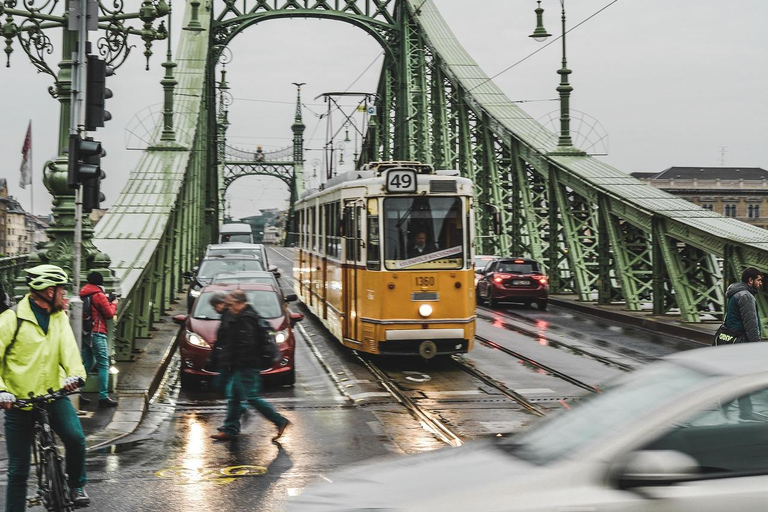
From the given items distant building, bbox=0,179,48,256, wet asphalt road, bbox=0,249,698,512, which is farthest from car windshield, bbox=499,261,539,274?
distant building, bbox=0,179,48,256

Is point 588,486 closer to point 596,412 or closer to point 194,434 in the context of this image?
point 596,412

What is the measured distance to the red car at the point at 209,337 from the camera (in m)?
13.8

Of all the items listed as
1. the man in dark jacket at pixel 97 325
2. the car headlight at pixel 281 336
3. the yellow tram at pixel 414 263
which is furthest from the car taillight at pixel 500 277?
the man in dark jacket at pixel 97 325

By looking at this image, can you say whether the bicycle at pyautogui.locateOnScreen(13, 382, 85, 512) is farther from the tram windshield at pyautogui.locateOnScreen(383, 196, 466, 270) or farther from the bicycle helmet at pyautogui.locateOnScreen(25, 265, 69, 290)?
the tram windshield at pyautogui.locateOnScreen(383, 196, 466, 270)

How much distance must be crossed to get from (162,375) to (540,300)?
15.1 m

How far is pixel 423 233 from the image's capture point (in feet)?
51.8

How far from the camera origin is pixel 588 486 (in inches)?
170

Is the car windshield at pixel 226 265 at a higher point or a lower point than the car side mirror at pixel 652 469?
higher

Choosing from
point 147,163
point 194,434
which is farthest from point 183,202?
point 194,434

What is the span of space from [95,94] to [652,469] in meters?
8.61

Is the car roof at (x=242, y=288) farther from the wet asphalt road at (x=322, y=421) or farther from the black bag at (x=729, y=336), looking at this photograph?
the black bag at (x=729, y=336)

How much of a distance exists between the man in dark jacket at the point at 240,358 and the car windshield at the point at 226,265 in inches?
579

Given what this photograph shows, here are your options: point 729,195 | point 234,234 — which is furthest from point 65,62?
point 729,195

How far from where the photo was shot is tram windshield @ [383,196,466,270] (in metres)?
15.7
